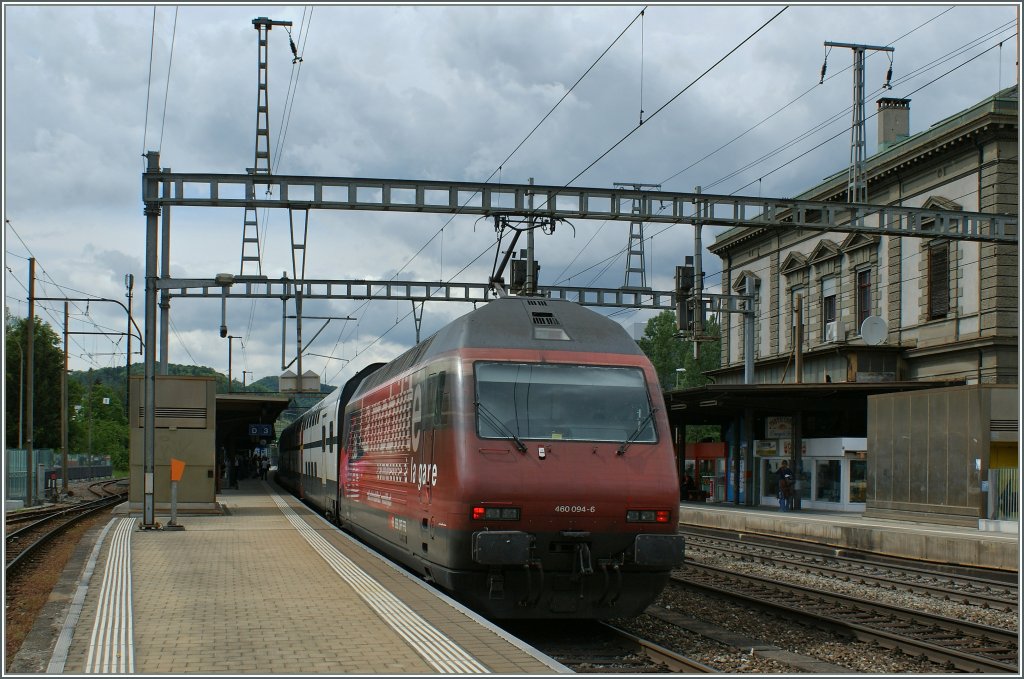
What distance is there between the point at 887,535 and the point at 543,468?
12663 mm

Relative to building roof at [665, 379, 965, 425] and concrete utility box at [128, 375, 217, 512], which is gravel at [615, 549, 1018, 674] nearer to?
building roof at [665, 379, 965, 425]

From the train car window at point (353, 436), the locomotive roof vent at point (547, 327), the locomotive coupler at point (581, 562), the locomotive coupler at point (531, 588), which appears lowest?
the locomotive coupler at point (531, 588)

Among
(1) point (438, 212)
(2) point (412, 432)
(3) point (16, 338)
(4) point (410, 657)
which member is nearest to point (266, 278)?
(1) point (438, 212)

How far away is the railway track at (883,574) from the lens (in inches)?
568

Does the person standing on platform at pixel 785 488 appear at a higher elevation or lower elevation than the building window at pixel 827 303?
lower

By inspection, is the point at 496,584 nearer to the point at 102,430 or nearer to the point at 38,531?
the point at 38,531

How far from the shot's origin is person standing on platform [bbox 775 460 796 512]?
31.7 m

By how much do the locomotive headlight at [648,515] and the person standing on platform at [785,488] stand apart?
71.7ft

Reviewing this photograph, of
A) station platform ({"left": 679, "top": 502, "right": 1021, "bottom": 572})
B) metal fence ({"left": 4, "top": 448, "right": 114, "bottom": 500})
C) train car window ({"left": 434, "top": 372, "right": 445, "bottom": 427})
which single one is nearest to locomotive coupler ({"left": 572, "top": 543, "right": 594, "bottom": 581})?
train car window ({"left": 434, "top": 372, "right": 445, "bottom": 427})

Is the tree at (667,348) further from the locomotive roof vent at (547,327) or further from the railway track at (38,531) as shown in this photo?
the locomotive roof vent at (547,327)

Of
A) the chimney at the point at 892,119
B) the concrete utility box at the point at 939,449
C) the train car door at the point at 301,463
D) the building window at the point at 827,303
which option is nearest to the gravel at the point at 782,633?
the concrete utility box at the point at 939,449

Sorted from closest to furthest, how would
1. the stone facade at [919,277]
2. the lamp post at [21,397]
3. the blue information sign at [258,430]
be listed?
the stone facade at [919,277] → the lamp post at [21,397] → the blue information sign at [258,430]

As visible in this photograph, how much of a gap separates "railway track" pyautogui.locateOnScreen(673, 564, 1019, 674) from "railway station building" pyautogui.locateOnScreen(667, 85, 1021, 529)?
10580mm

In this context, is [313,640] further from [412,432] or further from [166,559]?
[166,559]
